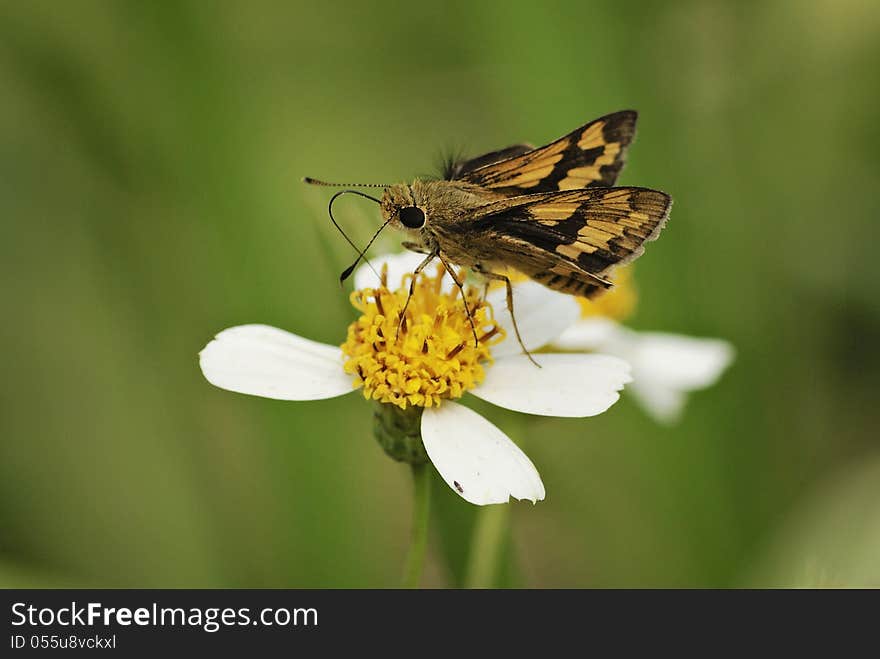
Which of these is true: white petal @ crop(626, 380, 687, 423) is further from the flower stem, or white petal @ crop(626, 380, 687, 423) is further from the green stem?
the flower stem

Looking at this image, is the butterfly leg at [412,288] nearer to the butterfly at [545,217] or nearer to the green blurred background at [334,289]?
the butterfly at [545,217]

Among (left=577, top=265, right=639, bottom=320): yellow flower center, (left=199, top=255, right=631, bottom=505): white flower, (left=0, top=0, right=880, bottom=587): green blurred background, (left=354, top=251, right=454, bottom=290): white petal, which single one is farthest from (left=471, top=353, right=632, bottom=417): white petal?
(left=577, top=265, right=639, bottom=320): yellow flower center

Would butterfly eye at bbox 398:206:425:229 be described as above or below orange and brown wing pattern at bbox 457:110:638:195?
below

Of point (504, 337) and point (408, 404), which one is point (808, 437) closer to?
point (504, 337)

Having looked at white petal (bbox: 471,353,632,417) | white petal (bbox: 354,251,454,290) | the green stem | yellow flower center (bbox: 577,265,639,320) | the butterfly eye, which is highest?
yellow flower center (bbox: 577,265,639,320)

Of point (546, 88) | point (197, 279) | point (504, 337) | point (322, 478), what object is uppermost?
point (546, 88)
